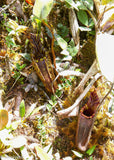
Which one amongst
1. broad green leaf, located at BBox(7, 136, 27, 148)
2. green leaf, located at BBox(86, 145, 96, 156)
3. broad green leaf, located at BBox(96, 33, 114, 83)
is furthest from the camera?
green leaf, located at BBox(86, 145, 96, 156)

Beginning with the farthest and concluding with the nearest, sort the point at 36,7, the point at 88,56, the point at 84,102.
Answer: the point at 88,56 → the point at 84,102 → the point at 36,7

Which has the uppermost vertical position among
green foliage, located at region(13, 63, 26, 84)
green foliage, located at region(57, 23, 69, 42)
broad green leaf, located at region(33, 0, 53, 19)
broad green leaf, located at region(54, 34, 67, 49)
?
broad green leaf, located at region(33, 0, 53, 19)

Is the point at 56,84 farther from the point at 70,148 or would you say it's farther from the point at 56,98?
the point at 70,148

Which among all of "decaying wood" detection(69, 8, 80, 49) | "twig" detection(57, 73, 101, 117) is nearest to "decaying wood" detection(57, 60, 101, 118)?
"twig" detection(57, 73, 101, 117)

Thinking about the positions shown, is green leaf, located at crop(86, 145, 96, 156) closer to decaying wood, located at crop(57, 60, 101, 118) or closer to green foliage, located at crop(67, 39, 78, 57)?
decaying wood, located at crop(57, 60, 101, 118)

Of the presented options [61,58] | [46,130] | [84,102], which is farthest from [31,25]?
[46,130]

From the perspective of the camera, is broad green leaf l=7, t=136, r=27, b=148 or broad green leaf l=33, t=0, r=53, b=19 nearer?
broad green leaf l=33, t=0, r=53, b=19

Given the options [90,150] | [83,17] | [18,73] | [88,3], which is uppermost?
[88,3]

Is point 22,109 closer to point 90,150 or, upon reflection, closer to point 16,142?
point 16,142

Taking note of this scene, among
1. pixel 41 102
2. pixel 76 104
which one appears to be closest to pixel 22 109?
pixel 41 102
